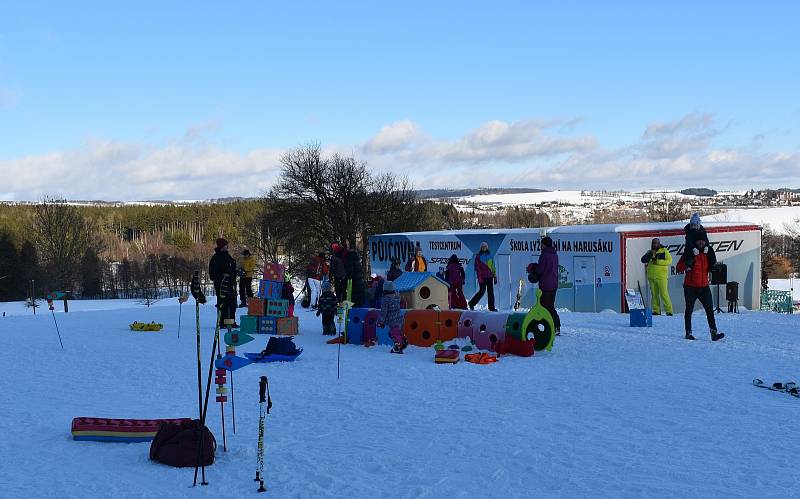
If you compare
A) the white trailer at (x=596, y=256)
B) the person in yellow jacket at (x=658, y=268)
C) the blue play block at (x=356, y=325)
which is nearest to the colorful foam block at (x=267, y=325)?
the blue play block at (x=356, y=325)

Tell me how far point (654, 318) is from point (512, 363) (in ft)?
20.3

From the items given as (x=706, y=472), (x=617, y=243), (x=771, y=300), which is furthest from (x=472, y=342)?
(x=771, y=300)

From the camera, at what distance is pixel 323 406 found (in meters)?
8.27

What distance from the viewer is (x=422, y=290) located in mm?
14500

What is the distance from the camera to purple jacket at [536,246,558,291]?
12969 millimetres

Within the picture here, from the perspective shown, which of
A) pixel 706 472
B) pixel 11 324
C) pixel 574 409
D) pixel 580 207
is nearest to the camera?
pixel 706 472

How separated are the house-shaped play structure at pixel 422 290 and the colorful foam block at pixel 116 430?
7.75m

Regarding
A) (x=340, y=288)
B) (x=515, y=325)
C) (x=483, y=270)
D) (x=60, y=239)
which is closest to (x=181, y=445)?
(x=515, y=325)

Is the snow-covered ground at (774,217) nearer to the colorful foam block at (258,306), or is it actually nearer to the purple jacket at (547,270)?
the purple jacket at (547,270)

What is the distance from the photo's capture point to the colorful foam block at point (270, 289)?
48.1 ft

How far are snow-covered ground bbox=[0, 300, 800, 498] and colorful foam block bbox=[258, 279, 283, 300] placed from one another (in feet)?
6.34

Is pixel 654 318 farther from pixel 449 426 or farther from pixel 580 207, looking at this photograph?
pixel 580 207

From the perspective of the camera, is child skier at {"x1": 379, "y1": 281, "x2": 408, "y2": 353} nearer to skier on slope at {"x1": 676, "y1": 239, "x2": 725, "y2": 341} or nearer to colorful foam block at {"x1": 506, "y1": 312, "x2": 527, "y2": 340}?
colorful foam block at {"x1": 506, "y1": 312, "x2": 527, "y2": 340}

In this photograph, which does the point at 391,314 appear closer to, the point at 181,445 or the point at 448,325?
the point at 448,325
